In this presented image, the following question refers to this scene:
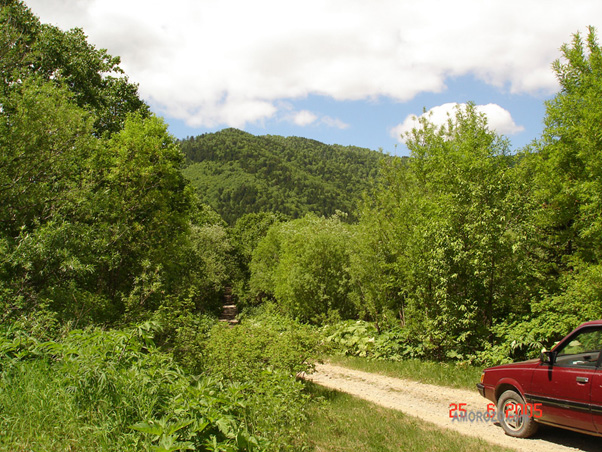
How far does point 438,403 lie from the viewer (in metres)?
9.06

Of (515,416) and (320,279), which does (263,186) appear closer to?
(320,279)

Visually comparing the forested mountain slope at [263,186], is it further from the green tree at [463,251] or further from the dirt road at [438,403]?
the dirt road at [438,403]

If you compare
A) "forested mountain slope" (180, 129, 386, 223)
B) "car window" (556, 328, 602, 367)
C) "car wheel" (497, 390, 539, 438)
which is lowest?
"car wheel" (497, 390, 539, 438)

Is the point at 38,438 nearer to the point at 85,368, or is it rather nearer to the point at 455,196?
the point at 85,368

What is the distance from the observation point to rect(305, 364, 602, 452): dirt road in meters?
6.13

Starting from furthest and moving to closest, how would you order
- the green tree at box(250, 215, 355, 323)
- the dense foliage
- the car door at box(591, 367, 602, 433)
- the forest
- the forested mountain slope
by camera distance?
1. the forested mountain slope
2. the green tree at box(250, 215, 355, 323)
3. the dense foliage
4. the car door at box(591, 367, 602, 433)
5. the forest

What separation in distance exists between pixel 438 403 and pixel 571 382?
3897 millimetres

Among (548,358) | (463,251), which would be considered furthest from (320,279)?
(548,358)

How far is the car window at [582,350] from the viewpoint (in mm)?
5633

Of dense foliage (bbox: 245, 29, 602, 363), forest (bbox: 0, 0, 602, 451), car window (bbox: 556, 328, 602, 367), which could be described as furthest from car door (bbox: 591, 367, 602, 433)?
dense foliage (bbox: 245, 29, 602, 363)

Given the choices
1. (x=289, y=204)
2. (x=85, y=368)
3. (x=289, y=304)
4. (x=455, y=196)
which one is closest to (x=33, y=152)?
(x=85, y=368)

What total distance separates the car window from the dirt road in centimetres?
127

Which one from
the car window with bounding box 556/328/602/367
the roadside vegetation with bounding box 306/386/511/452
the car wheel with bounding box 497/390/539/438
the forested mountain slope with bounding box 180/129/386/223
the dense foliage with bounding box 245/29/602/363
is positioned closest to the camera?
the car window with bounding box 556/328/602/367

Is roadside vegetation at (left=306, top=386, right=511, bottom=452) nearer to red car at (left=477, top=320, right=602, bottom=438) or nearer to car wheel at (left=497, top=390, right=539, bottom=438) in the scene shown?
car wheel at (left=497, top=390, right=539, bottom=438)
